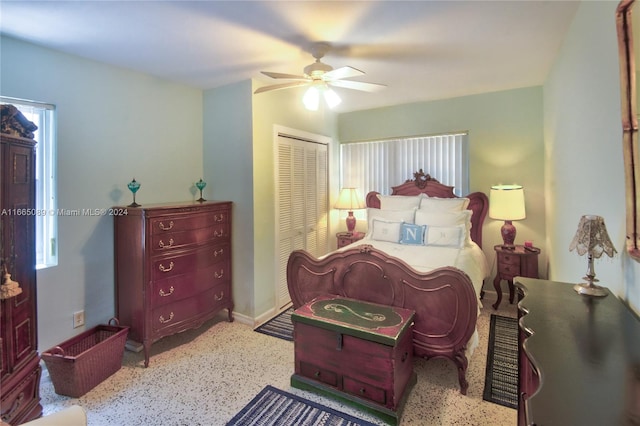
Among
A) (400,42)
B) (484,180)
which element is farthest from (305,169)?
(484,180)

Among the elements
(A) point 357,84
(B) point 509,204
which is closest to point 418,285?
(A) point 357,84

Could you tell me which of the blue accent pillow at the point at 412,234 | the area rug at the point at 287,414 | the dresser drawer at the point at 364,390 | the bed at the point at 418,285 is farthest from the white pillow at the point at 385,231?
the area rug at the point at 287,414

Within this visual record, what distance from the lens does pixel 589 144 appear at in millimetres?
1810

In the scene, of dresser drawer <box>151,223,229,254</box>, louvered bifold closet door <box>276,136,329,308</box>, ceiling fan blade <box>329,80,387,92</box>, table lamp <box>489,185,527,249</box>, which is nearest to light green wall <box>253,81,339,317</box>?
louvered bifold closet door <box>276,136,329,308</box>

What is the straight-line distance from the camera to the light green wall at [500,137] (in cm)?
350

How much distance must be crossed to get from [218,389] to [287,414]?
57 cm

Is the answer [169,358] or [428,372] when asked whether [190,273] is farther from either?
[428,372]

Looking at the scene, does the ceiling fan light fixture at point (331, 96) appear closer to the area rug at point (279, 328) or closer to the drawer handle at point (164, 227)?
the drawer handle at point (164, 227)

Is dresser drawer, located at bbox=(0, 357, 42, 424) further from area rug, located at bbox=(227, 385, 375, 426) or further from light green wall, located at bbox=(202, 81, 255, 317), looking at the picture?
light green wall, located at bbox=(202, 81, 255, 317)

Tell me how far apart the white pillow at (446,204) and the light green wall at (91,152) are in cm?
281

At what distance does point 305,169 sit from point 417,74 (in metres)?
1.66

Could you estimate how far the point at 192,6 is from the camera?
1814 millimetres

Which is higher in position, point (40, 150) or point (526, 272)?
point (40, 150)

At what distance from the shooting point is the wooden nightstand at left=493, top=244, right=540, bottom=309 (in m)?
3.22
